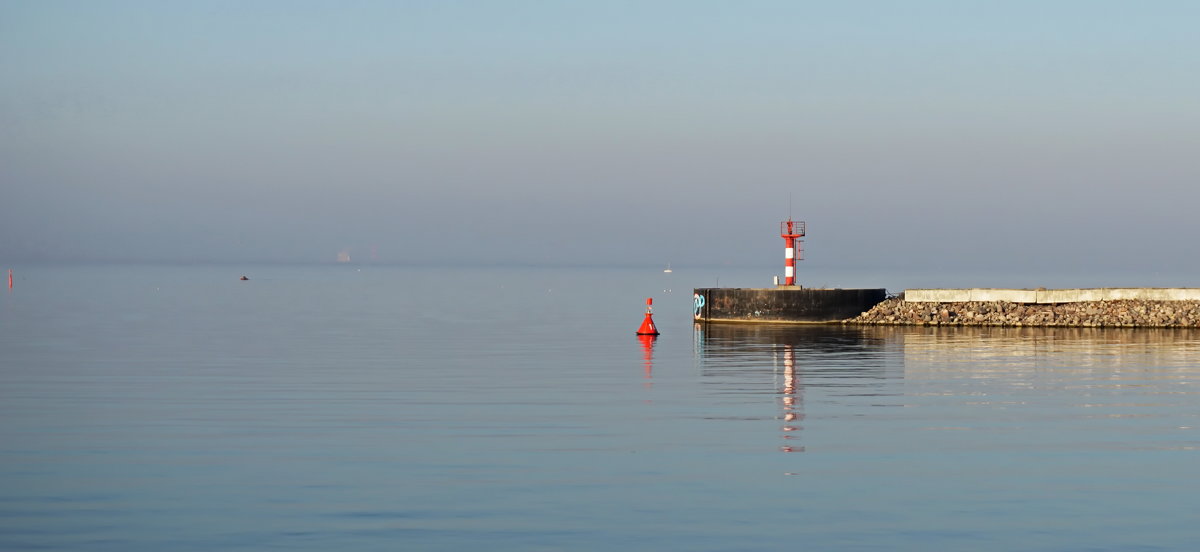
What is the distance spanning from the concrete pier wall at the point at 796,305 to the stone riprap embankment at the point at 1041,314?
1.81 ft

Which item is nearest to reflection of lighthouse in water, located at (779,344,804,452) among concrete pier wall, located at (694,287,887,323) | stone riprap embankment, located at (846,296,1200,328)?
concrete pier wall, located at (694,287,887,323)

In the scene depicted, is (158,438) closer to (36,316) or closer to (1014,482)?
(1014,482)

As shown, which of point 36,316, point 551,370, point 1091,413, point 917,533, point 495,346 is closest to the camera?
point 917,533

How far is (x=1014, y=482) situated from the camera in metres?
16.0

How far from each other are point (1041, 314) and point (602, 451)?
39.2m

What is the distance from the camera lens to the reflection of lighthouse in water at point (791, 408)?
19297 millimetres

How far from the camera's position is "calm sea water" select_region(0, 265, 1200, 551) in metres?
13.2

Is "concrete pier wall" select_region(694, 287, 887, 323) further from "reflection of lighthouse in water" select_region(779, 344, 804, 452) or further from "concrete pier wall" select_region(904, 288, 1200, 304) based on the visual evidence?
"reflection of lighthouse in water" select_region(779, 344, 804, 452)

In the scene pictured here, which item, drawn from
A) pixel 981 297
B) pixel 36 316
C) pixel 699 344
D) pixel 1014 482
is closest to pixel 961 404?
pixel 1014 482

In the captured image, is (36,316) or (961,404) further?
(36,316)

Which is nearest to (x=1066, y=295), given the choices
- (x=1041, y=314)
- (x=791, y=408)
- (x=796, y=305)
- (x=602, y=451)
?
(x=1041, y=314)

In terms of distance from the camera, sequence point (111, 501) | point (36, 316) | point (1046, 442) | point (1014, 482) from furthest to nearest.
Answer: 1. point (36, 316)
2. point (1046, 442)
3. point (1014, 482)
4. point (111, 501)

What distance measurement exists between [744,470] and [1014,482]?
3.06 meters

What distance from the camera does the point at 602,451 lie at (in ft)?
60.4
